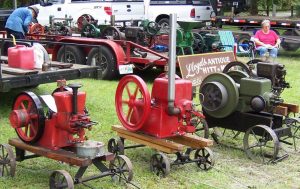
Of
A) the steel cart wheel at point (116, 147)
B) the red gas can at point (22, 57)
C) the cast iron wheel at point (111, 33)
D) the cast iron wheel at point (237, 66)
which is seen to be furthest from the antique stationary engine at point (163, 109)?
the cast iron wheel at point (111, 33)

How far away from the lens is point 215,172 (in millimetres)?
4824

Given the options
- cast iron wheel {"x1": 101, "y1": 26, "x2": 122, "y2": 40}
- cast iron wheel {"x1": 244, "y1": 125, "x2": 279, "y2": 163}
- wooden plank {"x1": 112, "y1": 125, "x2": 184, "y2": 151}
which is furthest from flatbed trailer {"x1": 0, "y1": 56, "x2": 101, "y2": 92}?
cast iron wheel {"x1": 101, "y1": 26, "x2": 122, "y2": 40}

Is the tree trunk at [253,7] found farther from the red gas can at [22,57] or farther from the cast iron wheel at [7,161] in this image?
the cast iron wheel at [7,161]

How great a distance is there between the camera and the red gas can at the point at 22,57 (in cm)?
621

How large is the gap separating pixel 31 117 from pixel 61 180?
2.16 ft

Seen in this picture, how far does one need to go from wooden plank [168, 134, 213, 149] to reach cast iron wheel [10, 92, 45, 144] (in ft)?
4.20

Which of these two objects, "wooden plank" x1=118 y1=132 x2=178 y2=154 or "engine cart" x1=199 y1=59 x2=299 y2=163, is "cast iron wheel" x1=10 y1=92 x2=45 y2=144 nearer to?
"wooden plank" x1=118 y1=132 x2=178 y2=154

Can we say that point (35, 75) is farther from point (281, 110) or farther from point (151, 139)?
point (281, 110)

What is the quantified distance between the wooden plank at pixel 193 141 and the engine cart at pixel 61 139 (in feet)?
2.19

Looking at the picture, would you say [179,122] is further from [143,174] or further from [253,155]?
[253,155]

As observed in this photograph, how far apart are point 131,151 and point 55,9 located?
39.8ft

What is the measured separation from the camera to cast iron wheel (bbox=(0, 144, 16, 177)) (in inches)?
173

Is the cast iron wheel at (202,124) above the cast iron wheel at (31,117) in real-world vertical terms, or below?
below

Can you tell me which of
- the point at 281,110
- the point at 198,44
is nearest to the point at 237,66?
the point at 281,110
